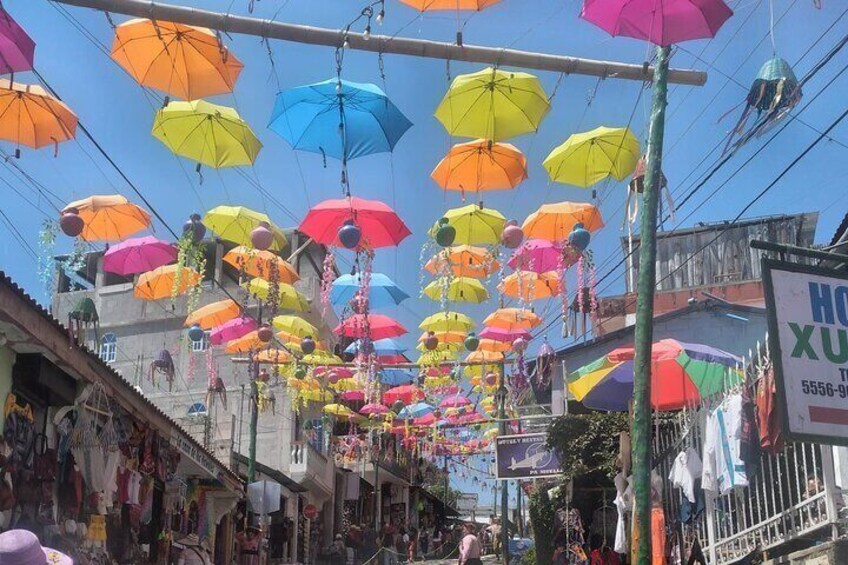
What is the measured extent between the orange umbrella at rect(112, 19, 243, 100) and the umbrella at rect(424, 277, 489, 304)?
8.22 meters

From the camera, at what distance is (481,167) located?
1291 cm

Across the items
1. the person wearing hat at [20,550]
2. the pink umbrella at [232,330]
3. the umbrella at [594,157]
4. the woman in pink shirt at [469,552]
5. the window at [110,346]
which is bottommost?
the woman in pink shirt at [469,552]

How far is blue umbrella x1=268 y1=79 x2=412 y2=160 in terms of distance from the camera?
34.6 ft

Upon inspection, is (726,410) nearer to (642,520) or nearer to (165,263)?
(642,520)

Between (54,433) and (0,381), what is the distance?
1540mm

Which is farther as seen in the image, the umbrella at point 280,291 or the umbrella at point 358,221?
the umbrella at point 280,291

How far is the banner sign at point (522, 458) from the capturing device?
18391 mm

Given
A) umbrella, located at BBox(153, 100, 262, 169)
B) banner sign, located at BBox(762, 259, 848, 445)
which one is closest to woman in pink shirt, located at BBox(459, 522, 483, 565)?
umbrella, located at BBox(153, 100, 262, 169)

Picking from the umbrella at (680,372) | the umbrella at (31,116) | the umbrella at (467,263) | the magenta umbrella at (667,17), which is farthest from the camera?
the umbrella at (467,263)

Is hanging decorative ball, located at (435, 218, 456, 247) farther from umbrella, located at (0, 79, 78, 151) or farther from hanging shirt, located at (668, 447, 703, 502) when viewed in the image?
umbrella, located at (0, 79, 78, 151)

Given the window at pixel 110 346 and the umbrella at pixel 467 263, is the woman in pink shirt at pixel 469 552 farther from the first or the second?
the window at pixel 110 346

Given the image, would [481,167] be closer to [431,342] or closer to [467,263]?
[467,263]

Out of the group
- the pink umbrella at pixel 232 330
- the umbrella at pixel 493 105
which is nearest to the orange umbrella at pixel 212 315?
the pink umbrella at pixel 232 330

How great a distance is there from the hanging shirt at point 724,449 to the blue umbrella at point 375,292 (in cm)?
961
